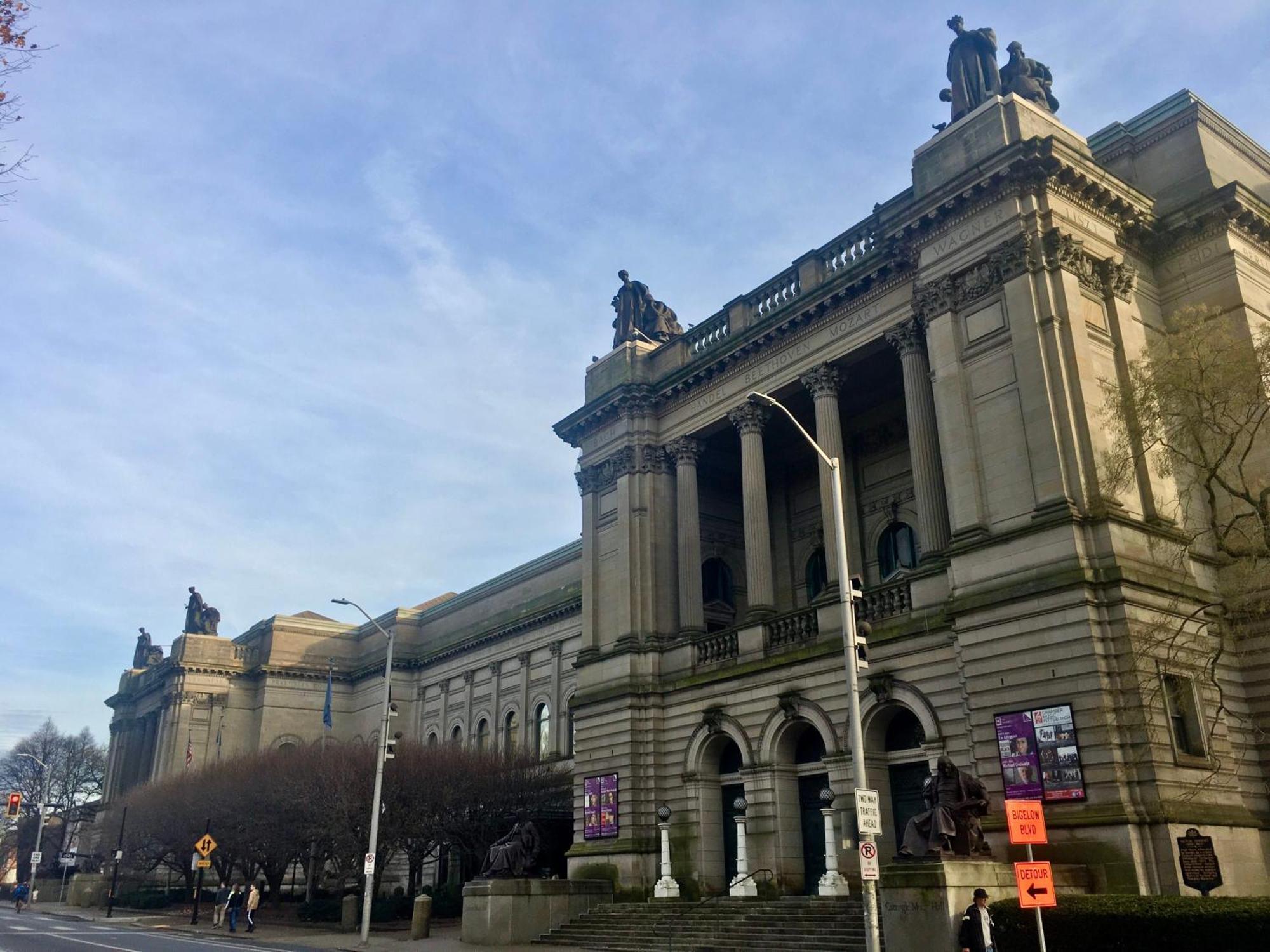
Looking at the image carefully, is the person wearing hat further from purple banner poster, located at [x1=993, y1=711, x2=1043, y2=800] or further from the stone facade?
purple banner poster, located at [x1=993, y1=711, x2=1043, y2=800]

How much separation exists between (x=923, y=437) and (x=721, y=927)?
14472mm

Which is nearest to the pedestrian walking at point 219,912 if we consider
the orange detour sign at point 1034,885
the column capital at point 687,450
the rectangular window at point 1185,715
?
the column capital at point 687,450

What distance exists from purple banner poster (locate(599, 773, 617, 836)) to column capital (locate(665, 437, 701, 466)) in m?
11.5

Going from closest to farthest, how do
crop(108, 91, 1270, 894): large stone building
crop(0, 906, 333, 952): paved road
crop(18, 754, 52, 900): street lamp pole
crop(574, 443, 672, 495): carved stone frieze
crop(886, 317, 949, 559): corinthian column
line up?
crop(108, 91, 1270, 894): large stone building < crop(0, 906, 333, 952): paved road < crop(886, 317, 949, 559): corinthian column < crop(574, 443, 672, 495): carved stone frieze < crop(18, 754, 52, 900): street lamp pole

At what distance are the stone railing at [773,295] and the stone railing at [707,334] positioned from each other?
1350 millimetres

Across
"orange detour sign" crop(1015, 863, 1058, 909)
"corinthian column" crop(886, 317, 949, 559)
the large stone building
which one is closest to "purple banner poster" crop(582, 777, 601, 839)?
the large stone building

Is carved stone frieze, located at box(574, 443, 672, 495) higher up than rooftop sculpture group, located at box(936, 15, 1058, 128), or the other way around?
rooftop sculpture group, located at box(936, 15, 1058, 128)

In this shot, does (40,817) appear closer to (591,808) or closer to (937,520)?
(591,808)

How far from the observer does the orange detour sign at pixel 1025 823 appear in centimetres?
1684

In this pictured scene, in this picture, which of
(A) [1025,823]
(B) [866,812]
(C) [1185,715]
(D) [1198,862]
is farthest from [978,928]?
(C) [1185,715]

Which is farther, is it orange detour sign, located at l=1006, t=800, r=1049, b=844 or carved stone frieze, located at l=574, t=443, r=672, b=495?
carved stone frieze, located at l=574, t=443, r=672, b=495

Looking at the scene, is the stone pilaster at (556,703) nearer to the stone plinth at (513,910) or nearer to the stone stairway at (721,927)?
the stone plinth at (513,910)

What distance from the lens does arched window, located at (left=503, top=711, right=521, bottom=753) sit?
66.4 m

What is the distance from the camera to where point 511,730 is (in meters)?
68.1
